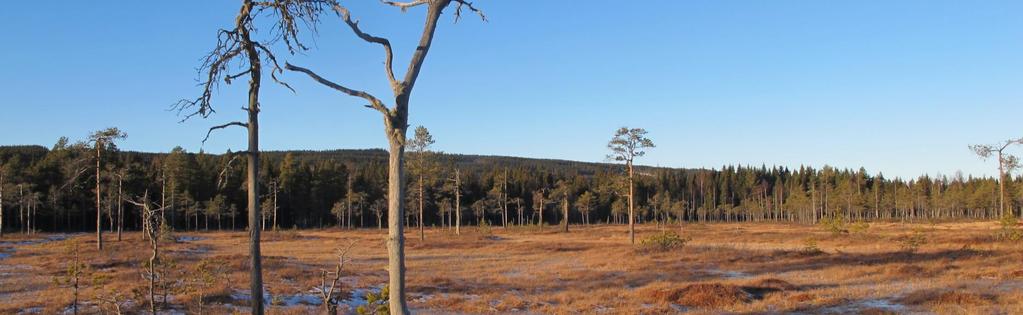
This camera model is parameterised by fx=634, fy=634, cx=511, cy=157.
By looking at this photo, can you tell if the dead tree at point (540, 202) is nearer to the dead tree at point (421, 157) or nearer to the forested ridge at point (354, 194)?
the forested ridge at point (354, 194)

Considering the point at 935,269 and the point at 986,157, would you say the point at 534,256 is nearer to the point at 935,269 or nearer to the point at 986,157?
the point at 935,269

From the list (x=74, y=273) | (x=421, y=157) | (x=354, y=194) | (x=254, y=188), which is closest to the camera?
(x=254, y=188)

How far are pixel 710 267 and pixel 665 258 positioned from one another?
14.2ft

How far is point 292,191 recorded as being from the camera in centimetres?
9950

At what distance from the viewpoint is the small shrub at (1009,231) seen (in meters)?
33.7

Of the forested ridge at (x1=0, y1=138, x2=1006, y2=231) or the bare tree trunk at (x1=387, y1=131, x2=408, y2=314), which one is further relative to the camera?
the forested ridge at (x1=0, y1=138, x2=1006, y2=231)

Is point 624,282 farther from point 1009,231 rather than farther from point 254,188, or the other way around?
point 1009,231

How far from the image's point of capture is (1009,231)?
3534 cm

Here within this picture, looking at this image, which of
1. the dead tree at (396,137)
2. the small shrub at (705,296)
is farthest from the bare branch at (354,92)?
the small shrub at (705,296)

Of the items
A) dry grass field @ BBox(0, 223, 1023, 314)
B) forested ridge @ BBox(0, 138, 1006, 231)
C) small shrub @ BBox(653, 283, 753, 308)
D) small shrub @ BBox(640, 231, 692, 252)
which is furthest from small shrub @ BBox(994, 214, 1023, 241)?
small shrub @ BBox(653, 283, 753, 308)

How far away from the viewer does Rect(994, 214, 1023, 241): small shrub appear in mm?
33700

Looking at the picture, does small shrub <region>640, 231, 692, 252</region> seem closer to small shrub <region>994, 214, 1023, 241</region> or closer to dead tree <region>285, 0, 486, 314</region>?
small shrub <region>994, 214, 1023, 241</region>

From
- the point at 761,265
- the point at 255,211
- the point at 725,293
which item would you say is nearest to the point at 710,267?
the point at 761,265

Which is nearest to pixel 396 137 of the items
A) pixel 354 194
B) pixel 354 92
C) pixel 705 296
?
pixel 354 92
